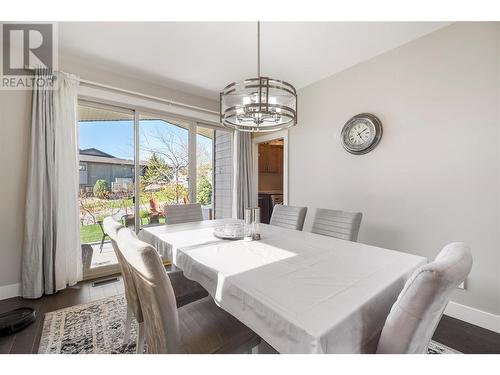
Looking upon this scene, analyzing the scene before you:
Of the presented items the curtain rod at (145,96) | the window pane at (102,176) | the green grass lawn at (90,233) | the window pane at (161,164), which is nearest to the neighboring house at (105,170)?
the window pane at (102,176)

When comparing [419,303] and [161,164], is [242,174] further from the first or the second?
[419,303]

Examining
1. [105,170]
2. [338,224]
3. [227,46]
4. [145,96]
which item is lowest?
[338,224]

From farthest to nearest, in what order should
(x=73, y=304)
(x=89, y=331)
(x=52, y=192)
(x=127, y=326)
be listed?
(x=52, y=192)
(x=73, y=304)
(x=89, y=331)
(x=127, y=326)

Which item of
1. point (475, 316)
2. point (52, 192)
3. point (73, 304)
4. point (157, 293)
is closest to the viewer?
point (157, 293)

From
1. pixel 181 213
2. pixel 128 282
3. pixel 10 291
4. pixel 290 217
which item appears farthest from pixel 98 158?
pixel 290 217

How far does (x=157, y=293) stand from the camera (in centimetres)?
94

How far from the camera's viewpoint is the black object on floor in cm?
177

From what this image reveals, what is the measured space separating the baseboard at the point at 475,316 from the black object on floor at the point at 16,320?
360 centimetres

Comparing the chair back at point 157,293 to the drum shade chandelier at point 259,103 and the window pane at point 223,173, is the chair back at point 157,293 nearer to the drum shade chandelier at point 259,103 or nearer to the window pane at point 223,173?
the drum shade chandelier at point 259,103

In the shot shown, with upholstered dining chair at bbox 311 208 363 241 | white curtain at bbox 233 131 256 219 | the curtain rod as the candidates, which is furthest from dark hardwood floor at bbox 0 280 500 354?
the curtain rod

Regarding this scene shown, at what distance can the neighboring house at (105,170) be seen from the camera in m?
2.91

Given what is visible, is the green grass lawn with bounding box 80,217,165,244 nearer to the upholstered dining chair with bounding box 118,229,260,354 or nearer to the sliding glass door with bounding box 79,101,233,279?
the sliding glass door with bounding box 79,101,233,279

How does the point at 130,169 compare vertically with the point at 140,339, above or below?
above

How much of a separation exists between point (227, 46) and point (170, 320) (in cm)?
246
